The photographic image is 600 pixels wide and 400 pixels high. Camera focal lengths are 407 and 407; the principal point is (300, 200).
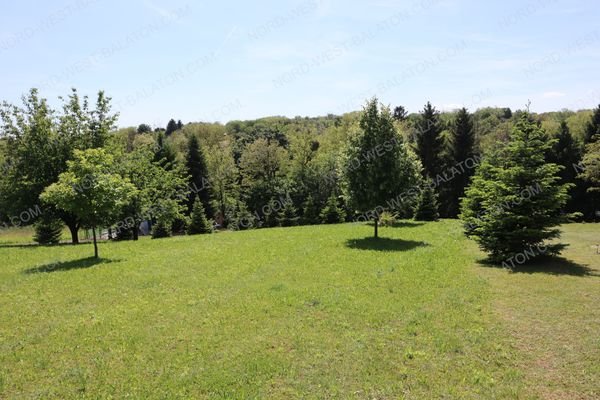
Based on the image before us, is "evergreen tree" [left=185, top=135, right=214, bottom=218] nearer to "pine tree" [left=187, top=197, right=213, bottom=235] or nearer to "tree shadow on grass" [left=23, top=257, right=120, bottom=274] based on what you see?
"pine tree" [left=187, top=197, right=213, bottom=235]

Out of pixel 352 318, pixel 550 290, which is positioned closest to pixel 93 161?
pixel 352 318

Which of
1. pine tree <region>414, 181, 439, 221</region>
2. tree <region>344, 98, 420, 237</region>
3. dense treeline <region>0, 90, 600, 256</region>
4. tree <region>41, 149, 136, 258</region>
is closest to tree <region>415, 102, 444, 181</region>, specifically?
dense treeline <region>0, 90, 600, 256</region>

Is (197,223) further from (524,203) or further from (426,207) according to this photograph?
(524,203)

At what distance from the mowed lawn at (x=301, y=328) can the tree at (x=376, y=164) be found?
6.20m

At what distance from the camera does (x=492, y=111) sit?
14688 cm

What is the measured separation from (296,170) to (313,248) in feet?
111

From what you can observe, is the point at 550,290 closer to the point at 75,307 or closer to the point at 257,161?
the point at 75,307

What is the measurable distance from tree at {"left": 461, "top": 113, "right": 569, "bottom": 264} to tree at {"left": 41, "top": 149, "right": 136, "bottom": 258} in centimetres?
1800

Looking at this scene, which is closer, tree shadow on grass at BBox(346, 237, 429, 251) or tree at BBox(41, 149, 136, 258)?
tree at BBox(41, 149, 136, 258)

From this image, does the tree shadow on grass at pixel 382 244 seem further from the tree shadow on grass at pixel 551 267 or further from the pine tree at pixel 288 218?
the pine tree at pixel 288 218

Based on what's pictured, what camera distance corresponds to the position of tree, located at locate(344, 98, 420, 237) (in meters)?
25.0

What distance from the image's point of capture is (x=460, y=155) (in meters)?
51.5

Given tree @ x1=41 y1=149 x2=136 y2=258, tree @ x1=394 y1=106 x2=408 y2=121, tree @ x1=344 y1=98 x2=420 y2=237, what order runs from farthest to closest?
tree @ x1=394 y1=106 x2=408 y2=121 → tree @ x1=344 y1=98 x2=420 y2=237 → tree @ x1=41 y1=149 x2=136 y2=258

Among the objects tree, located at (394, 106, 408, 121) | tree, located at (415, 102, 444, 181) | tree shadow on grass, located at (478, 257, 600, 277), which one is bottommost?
tree shadow on grass, located at (478, 257, 600, 277)
